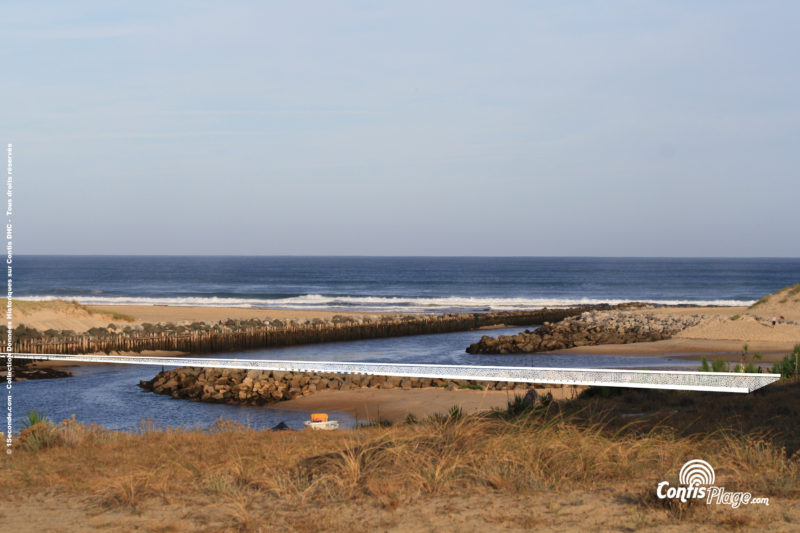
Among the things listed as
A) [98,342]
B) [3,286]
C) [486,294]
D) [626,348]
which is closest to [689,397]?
[626,348]

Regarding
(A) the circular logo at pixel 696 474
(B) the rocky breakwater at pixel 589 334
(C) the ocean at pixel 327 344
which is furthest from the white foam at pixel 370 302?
(A) the circular logo at pixel 696 474

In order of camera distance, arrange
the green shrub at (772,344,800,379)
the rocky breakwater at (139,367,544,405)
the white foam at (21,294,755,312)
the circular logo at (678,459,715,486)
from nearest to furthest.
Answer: the circular logo at (678,459,715,486), the green shrub at (772,344,800,379), the rocky breakwater at (139,367,544,405), the white foam at (21,294,755,312)

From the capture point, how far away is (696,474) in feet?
22.6

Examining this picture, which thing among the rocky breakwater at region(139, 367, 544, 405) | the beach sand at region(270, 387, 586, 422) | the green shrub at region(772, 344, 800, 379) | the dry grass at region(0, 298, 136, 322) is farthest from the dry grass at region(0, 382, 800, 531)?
the dry grass at region(0, 298, 136, 322)

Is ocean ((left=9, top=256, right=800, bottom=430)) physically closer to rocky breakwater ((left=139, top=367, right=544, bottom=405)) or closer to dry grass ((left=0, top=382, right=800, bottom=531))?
rocky breakwater ((left=139, top=367, right=544, bottom=405))

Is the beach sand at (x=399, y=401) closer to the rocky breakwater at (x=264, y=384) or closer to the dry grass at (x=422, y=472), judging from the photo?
the rocky breakwater at (x=264, y=384)

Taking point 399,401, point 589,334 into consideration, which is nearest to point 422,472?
point 399,401

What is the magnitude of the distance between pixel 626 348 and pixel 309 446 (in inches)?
999

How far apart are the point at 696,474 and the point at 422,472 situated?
254 centimetres

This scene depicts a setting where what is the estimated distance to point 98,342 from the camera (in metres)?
28.4

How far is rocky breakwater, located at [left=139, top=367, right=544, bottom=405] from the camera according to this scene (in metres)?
20.4

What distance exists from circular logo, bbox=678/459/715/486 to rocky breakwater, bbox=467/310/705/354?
25.6 metres

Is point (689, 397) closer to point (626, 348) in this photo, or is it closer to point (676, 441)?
point (676, 441)

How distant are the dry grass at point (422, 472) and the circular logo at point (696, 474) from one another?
23 centimetres
